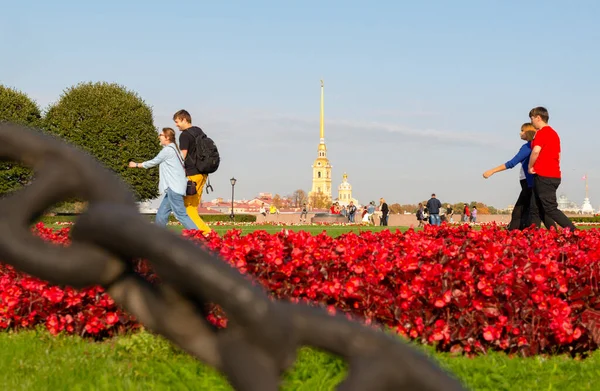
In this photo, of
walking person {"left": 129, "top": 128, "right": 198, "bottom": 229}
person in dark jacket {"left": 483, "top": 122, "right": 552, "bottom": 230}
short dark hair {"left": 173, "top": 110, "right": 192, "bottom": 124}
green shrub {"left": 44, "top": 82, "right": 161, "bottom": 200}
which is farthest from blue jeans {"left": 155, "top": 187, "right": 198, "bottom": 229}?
green shrub {"left": 44, "top": 82, "right": 161, "bottom": 200}

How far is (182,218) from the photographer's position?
10922 millimetres

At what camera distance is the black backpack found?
10844 millimetres

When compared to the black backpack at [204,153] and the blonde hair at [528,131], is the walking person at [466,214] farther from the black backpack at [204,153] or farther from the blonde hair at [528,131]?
the black backpack at [204,153]

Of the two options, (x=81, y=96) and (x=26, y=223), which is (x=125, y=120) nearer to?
(x=81, y=96)

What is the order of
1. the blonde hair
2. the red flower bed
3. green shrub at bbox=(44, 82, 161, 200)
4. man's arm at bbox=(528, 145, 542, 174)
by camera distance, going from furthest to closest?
green shrub at bbox=(44, 82, 161, 200)
the blonde hair
man's arm at bbox=(528, 145, 542, 174)
the red flower bed

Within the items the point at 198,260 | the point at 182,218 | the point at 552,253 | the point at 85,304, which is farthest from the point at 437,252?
the point at 198,260

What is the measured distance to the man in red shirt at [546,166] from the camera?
10.8 metres

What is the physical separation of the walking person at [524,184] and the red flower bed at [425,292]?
5148mm

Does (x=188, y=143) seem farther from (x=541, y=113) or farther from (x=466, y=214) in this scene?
(x=466, y=214)

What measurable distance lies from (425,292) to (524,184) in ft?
23.0

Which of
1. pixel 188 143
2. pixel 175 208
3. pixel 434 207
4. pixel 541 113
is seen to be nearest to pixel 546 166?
pixel 541 113

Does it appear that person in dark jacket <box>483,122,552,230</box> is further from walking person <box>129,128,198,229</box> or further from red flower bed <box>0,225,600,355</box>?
red flower bed <box>0,225,600,355</box>

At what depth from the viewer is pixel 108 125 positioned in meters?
46.8

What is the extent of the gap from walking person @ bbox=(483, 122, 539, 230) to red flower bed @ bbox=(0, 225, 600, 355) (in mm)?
5148
